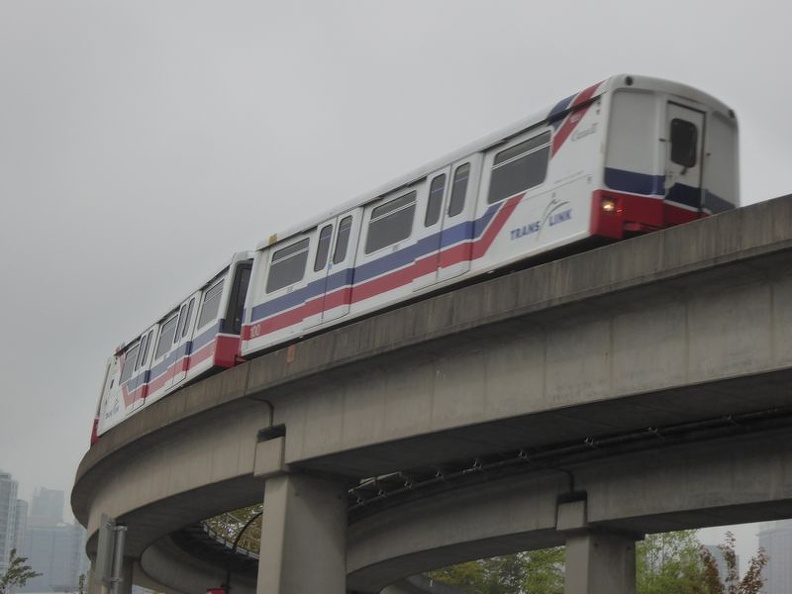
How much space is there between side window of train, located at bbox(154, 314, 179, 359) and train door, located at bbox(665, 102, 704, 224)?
50.1ft

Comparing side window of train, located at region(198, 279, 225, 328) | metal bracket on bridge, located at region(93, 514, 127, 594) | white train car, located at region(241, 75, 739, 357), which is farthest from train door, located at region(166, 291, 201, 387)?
metal bracket on bridge, located at region(93, 514, 127, 594)

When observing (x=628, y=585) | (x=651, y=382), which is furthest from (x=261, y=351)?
(x=651, y=382)

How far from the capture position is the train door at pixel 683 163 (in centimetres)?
1744

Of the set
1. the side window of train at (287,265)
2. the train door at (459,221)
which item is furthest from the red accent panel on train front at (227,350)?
the train door at (459,221)

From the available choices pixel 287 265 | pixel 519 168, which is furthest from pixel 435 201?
pixel 287 265

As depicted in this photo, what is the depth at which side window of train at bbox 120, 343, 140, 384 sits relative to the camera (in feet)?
111

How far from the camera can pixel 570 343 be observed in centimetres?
1498

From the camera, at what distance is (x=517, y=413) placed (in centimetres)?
1555

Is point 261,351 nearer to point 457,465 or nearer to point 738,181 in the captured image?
point 457,465

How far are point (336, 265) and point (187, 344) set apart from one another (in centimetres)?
775

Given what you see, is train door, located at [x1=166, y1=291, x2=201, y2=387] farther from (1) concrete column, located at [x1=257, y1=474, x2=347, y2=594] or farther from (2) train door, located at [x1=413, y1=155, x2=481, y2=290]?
(2) train door, located at [x1=413, y1=155, x2=481, y2=290]

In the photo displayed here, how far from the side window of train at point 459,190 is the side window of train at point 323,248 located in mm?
3474

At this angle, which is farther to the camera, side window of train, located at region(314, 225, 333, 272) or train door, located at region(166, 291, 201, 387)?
train door, located at region(166, 291, 201, 387)

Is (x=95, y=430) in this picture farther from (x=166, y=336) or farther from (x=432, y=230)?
(x=432, y=230)
